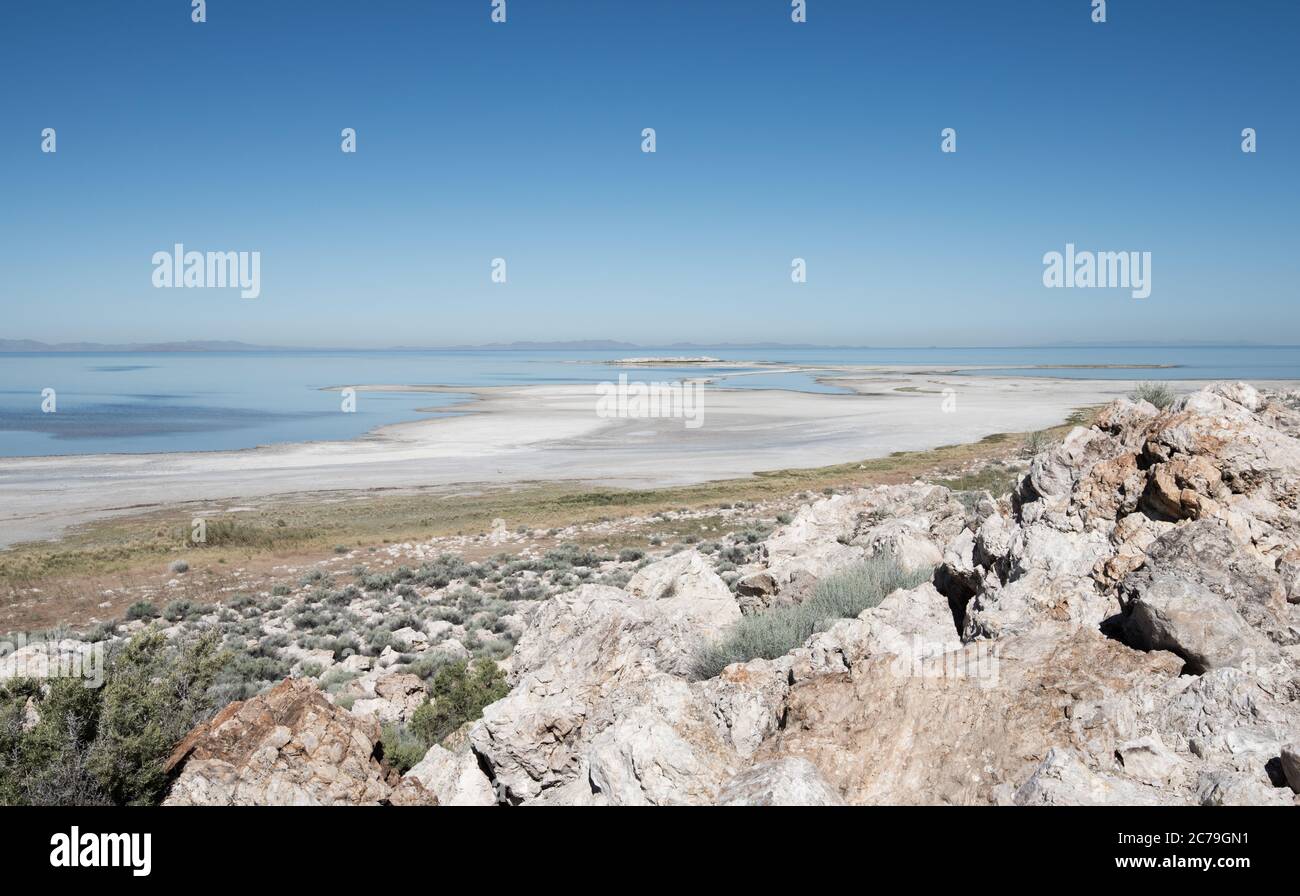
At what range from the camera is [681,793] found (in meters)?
3.62

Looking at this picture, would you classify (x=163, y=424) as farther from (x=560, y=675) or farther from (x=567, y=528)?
(x=560, y=675)

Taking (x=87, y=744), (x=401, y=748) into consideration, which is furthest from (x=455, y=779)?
(x=87, y=744)

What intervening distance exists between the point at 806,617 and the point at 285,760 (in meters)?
4.17

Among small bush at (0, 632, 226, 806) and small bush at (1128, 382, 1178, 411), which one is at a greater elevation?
small bush at (1128, 382, 1178, 411)

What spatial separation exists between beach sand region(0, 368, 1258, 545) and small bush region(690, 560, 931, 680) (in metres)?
24.0

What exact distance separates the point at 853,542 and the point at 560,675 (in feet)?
21.7

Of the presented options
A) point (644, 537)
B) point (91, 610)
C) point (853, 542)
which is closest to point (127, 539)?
point (91, 610)

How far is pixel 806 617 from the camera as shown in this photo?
6.56m

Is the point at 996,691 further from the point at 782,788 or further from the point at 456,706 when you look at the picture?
the point at 456,706

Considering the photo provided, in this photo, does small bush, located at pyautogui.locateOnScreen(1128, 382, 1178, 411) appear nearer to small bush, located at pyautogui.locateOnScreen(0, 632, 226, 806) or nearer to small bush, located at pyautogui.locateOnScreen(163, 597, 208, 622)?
small bush, located at pyautogui.locateOnScreen(0, 632, 226, 806)

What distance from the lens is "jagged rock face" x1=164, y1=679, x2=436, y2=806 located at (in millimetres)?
4355

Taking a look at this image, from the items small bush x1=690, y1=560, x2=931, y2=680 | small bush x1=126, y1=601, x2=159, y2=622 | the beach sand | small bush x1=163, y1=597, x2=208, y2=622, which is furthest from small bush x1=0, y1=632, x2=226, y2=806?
the beach sand

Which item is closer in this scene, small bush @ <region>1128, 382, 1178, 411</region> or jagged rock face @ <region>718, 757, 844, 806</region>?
jagged rock face @ <region>718, 757, 844, 806</region>
